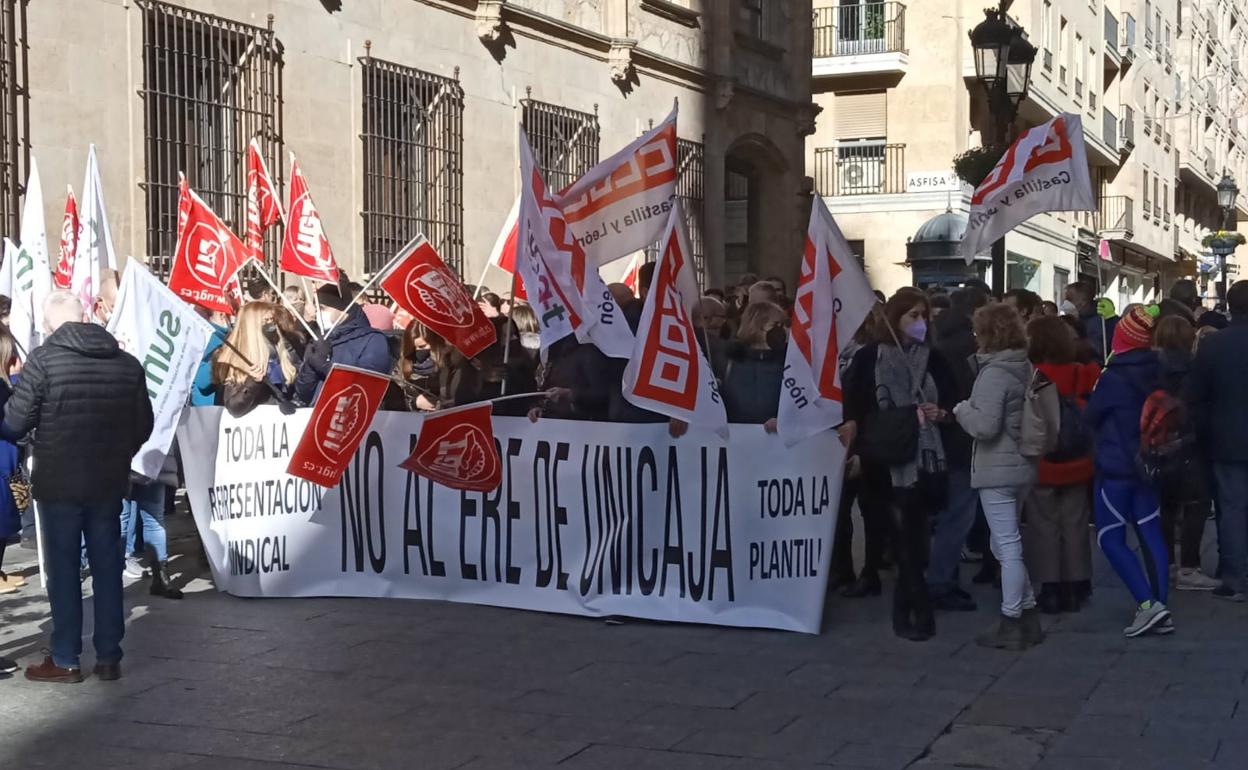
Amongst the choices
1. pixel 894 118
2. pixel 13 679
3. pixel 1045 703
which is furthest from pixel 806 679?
pixel 894 118

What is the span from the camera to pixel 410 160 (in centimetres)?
1736

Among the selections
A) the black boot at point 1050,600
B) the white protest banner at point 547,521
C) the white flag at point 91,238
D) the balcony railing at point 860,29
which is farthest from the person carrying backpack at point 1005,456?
the balcony railing at point 860,29

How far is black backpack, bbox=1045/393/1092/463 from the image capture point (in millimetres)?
8820

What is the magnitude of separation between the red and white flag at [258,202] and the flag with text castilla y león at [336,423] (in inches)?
141

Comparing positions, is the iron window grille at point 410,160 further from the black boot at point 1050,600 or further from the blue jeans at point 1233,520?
the blue jeans at point 1233,520

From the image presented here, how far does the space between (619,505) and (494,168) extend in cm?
1032

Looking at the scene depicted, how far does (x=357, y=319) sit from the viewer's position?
10250mm

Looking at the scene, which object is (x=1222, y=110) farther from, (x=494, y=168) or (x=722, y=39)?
(x=494, y=168)

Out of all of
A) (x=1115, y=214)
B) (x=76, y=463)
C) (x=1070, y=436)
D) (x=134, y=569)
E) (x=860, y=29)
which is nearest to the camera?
(x=76, y=463)

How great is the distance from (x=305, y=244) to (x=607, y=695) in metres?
5.52

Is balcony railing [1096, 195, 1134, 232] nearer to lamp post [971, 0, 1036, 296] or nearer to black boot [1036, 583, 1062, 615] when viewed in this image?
lamp post [971, 0, 1036, 296]

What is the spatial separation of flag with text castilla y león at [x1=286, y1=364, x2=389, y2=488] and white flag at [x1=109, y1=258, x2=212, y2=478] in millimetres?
749

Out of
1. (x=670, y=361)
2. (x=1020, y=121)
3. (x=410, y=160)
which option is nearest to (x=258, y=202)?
(x=410, y=160)

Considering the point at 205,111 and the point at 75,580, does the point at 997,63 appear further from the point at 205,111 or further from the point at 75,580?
the point at 75,580
